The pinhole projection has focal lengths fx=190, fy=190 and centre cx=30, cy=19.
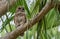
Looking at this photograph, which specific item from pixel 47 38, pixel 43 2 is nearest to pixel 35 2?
pixel 43 2

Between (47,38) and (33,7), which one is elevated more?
(33,7)

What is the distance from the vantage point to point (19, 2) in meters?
0.76

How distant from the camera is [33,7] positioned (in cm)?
77

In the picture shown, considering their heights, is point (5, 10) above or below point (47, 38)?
above

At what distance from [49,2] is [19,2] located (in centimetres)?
14

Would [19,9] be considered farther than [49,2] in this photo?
Yes

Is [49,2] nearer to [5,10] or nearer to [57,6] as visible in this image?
[57,6]

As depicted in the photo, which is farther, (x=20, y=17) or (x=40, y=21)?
(x=20, y=17)

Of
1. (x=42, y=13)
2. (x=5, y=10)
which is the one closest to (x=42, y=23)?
(x=42, y=13)

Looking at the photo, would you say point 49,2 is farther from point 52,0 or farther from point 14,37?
point 14,37

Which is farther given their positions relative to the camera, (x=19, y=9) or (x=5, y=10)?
(x=19, y=9)

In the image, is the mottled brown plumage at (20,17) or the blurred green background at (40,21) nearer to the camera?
the blurred green background at (40,21)

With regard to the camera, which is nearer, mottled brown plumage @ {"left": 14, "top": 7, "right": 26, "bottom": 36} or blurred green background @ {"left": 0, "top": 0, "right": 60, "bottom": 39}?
blurred green background @ {"left": 0, "top": 0, "right": 60, "bottom": 39}

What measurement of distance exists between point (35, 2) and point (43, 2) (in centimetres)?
3
